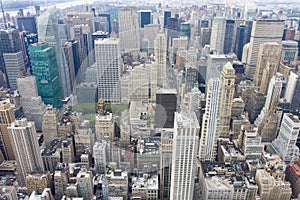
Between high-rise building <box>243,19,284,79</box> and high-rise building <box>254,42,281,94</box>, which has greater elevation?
high-rise building <box>243,19,284,79</box>

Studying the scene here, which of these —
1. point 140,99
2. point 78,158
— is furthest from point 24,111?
point 140,99

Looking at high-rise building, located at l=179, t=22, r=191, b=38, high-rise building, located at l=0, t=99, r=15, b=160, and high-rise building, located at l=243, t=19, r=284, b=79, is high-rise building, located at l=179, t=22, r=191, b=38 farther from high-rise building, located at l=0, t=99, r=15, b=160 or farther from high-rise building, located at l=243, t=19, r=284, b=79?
high-rise building, located at l=0, t=99, r=15, b=160

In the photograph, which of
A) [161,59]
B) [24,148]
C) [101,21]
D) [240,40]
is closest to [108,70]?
[161,59]

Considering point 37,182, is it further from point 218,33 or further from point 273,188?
point 218,33

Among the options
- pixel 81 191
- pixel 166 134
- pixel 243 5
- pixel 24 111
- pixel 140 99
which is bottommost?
pixel 81 191

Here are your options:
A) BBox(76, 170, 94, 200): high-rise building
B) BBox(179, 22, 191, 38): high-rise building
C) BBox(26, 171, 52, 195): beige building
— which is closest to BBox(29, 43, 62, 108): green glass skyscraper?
BBox(26, 171, 52, 195): beige building

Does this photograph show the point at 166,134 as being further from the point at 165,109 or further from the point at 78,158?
the point at 78,158

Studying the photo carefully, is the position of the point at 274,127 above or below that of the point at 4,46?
below
